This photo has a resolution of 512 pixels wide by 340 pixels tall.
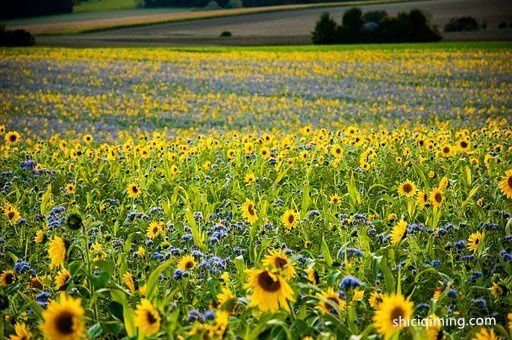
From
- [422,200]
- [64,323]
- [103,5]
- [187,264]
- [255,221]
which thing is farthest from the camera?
[103,5]

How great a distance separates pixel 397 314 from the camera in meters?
1.94

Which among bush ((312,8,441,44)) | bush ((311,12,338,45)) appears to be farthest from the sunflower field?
bush ((311,12,338,45))

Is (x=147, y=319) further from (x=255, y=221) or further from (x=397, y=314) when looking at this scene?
(x=255, y=221)

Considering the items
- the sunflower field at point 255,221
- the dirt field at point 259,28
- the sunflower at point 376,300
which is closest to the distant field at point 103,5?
the dirt field at point 259,28

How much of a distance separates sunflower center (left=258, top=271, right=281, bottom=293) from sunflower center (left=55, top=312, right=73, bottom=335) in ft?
2.13

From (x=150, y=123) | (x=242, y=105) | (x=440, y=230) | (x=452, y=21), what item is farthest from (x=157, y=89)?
(x=452, y=21)

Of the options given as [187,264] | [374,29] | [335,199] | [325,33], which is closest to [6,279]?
[187,264]

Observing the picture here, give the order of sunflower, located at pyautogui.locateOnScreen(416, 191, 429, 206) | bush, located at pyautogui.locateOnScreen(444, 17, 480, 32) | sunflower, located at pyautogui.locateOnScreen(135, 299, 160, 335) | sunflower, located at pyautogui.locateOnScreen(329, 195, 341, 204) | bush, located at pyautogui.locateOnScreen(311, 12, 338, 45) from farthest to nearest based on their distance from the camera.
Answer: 1. bush, located at pyautogui.locateOnScreen(444, 17, 480, 32)
2. bush, located at pyautogui.locateOnScreen(311, 12, 338, 45)
3. sunflower, located at pyautogui.locateOnScreen(329, 195, 341, 204)
4. sunflower, located at pyautogui.locateOnScreen(416, 191, 429, 206)
5. sunflower, located at pyautogui.locateOnScreen(135, 299, 160, 335)

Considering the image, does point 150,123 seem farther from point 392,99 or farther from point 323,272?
point 323,272

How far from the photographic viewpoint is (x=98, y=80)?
68.0 ft

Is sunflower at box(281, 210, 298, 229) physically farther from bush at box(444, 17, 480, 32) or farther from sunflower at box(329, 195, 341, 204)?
bush at box(444, 17, 480, 32)

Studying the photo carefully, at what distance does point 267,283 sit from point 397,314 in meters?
0.48

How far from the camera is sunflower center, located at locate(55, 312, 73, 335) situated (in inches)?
68.3

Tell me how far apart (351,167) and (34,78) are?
17899mm
